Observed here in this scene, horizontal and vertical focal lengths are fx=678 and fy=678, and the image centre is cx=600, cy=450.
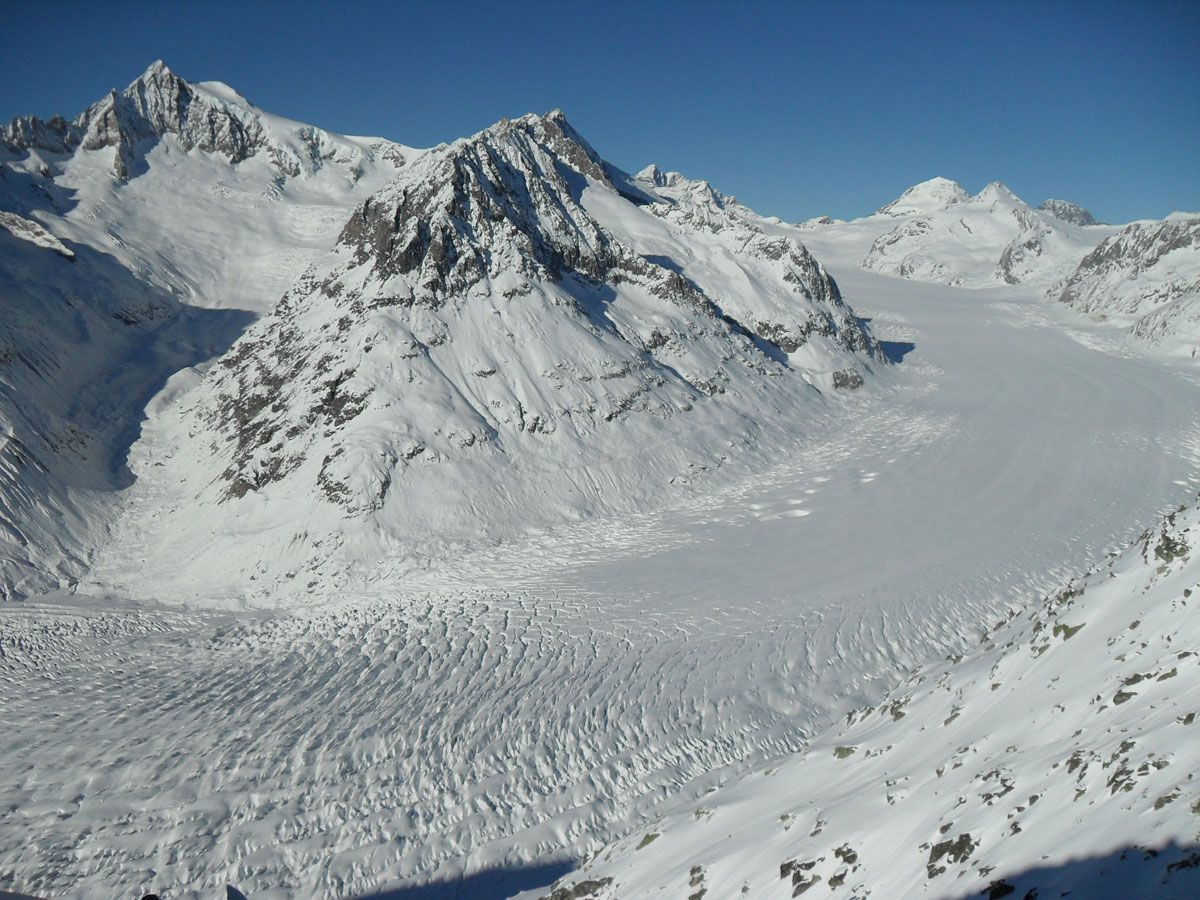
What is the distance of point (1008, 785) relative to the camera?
34.9ft

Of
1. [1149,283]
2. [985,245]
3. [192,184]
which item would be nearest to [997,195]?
[985,245]

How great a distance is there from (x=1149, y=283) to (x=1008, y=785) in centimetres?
10220

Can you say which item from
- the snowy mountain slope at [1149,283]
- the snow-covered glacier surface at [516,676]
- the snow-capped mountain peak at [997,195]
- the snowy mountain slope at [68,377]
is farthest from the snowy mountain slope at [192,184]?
the snow-capped mountain peak at [997,195]

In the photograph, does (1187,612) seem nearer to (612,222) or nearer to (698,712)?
(698,712)

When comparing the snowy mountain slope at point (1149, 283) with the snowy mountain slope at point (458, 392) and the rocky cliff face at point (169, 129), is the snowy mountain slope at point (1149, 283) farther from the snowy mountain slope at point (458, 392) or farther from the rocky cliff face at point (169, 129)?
the rocky cliff face at point (169, 129)

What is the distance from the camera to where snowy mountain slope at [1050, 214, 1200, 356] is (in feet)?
237

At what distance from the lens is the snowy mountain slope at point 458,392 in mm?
32562

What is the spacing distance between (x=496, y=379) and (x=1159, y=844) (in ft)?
118

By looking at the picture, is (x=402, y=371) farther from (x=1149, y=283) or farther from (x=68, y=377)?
(x=1149, y=283)

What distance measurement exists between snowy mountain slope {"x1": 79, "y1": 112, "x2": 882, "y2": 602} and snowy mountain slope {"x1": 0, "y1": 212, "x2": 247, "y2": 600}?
87.5 inches

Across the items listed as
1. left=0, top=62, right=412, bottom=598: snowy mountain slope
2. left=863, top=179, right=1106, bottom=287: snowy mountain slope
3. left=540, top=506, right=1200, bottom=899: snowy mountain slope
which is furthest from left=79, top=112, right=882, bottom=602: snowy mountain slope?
left=863, top=179, right=1106, bottom=287: snowy mountain slope

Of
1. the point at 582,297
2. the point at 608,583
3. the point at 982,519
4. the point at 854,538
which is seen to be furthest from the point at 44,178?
the point at 982,519

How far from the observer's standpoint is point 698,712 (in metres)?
22.0

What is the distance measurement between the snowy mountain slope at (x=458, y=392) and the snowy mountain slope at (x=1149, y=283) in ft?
143
